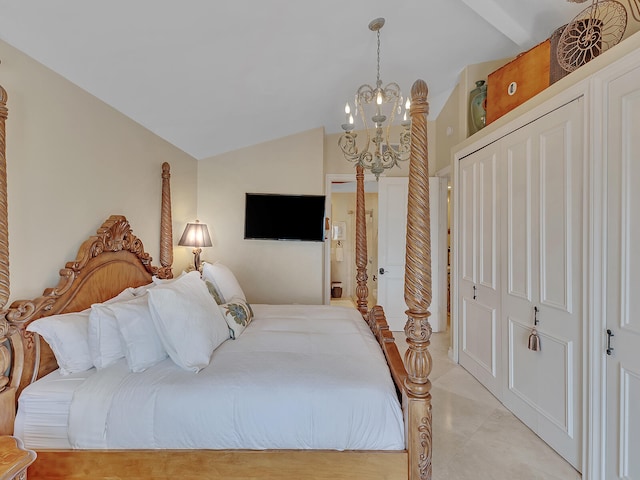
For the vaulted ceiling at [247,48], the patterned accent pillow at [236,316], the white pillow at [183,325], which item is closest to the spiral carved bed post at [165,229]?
the vaulted ceiling at [247,48]

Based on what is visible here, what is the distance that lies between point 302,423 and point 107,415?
885 millimetres

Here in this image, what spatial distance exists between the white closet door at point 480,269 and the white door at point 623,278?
3.38ft

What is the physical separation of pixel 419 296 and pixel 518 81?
2167mm

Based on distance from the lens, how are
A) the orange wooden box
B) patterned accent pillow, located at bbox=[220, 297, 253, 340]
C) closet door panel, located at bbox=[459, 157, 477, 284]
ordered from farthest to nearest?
closet door panel, located at bbox=[459, 157, 477, 284]
the orange wooden box
patterned accent pillow, located at bbox=[220, 297, 253, 340]

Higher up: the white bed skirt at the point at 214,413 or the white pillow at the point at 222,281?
the white pillow at the point at 222,281

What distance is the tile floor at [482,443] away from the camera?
1.78 m

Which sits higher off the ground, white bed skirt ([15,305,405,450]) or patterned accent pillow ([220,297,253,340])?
patterned accent pillow ([220,297,253,340])

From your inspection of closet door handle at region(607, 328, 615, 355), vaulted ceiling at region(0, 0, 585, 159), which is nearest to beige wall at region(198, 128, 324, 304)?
vaulted ceiling at region(0, 0, 585, 159)

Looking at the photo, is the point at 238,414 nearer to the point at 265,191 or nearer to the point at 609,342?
the point at 609,342

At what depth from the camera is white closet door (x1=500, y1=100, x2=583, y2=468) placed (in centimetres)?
183

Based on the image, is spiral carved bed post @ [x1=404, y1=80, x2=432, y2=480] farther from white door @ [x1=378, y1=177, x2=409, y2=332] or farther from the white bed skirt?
white door @ [x1=378, y1=177, x2=409, y2=332]

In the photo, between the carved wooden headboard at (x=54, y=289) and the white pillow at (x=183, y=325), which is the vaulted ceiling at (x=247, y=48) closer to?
the carved wooden headboard at (x=54, y=289)

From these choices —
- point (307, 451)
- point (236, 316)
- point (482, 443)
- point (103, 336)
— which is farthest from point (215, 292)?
point (482, 443)

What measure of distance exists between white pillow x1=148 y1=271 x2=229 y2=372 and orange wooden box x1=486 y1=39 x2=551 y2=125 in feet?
9.23
